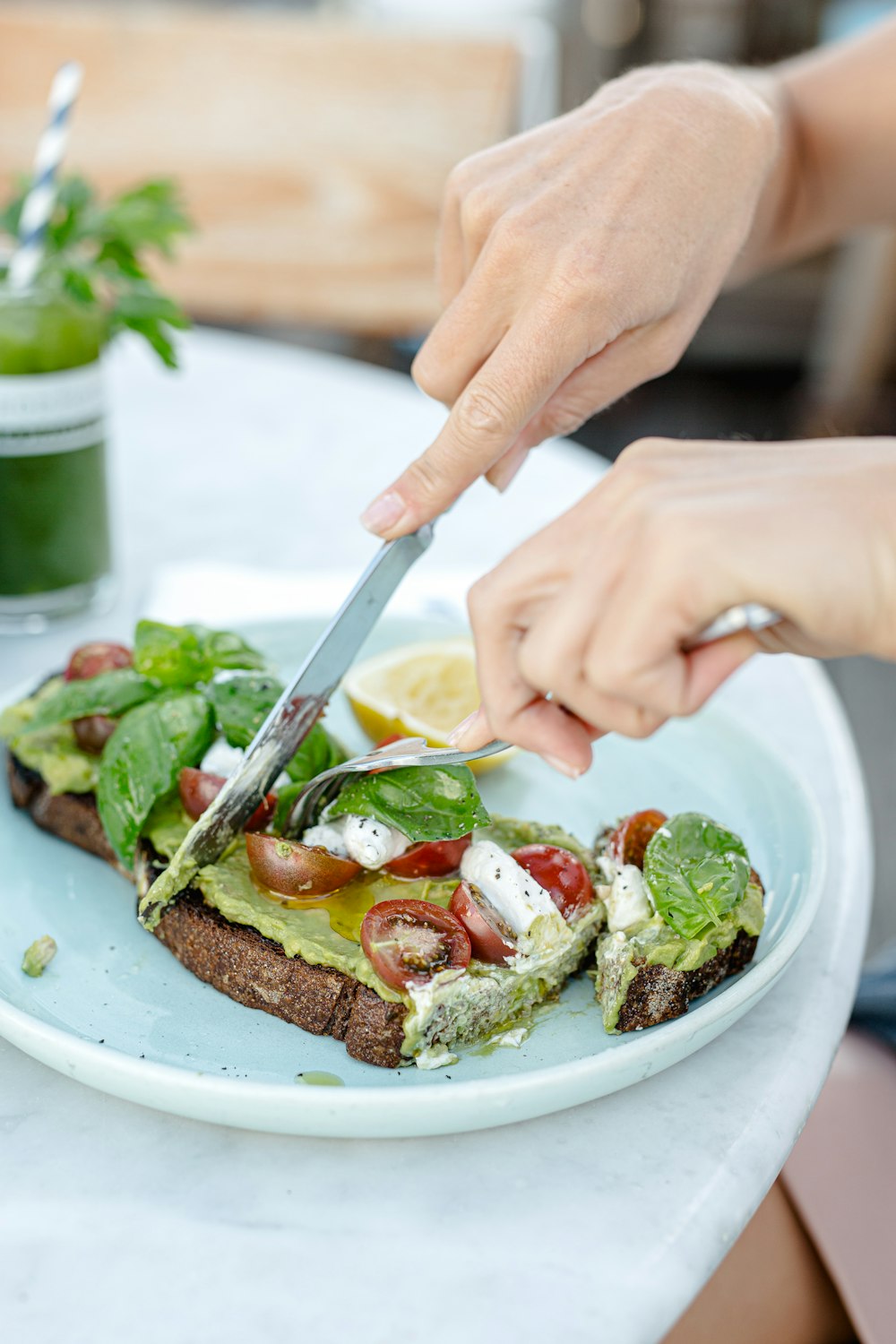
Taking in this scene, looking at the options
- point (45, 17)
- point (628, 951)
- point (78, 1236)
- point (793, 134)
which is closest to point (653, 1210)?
point (628, 951)

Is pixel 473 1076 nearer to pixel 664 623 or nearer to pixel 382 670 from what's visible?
pixel 664 623

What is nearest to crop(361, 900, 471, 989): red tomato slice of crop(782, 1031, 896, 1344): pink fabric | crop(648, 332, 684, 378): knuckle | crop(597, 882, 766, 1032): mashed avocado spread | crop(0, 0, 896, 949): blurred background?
crop(597, 882, 766, 1032): mashed avocado spread

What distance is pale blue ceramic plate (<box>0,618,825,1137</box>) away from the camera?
0.81 m

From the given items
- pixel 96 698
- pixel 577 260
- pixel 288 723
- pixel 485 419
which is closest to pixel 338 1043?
pixel 288 723

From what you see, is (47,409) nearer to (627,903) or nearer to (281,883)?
(281,883)

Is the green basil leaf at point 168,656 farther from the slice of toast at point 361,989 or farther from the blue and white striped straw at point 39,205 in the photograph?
the blue and white striped straw at point 39,205

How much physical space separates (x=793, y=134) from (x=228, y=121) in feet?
7.01

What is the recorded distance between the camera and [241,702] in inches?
43.6

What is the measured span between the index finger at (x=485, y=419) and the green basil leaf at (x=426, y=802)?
21 cm

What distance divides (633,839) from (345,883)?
0.80 ft

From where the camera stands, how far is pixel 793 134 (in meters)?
1.60

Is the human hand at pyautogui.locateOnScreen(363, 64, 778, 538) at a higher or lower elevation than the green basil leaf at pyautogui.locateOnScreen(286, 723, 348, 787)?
higher

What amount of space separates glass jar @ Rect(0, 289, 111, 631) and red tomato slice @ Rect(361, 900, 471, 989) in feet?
2.57

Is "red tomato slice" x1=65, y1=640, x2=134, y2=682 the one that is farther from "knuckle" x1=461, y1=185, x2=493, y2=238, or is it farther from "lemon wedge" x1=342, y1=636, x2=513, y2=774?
"knuckle" x1=461, y1=185, x2=493, y2=238
